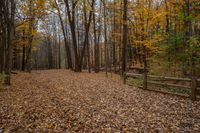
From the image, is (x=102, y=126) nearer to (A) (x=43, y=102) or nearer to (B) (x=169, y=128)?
(B) (x=169, y=128)

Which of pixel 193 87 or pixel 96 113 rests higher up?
pixel 193 87

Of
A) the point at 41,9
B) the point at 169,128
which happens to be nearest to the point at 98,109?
the point at 169,128

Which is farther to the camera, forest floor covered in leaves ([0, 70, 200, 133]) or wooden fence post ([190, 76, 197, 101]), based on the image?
wooden fence post ([190, 76, 197, 101])

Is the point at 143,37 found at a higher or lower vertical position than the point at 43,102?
higher

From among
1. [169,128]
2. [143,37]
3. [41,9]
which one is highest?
[41,9]

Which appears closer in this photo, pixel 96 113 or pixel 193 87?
pixel 96 113

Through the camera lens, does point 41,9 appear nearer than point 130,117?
No

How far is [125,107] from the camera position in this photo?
7.48 meters

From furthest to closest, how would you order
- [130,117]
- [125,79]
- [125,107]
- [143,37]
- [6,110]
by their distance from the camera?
1. [143,37]
2. [125,79]
3. [125,107]
4. [6,110]
5. [130,117]

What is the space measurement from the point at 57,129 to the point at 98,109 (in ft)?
6.68

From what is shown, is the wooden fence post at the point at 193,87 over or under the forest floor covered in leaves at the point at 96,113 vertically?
over

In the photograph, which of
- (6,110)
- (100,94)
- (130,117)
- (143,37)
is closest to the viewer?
(130,117)

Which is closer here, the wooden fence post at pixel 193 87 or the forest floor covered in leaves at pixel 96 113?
the forest floor covered in leaves at pixel 96 113

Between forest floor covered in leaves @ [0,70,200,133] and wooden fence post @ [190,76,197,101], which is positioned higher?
wooden fence post @ [190,76,197,101]
